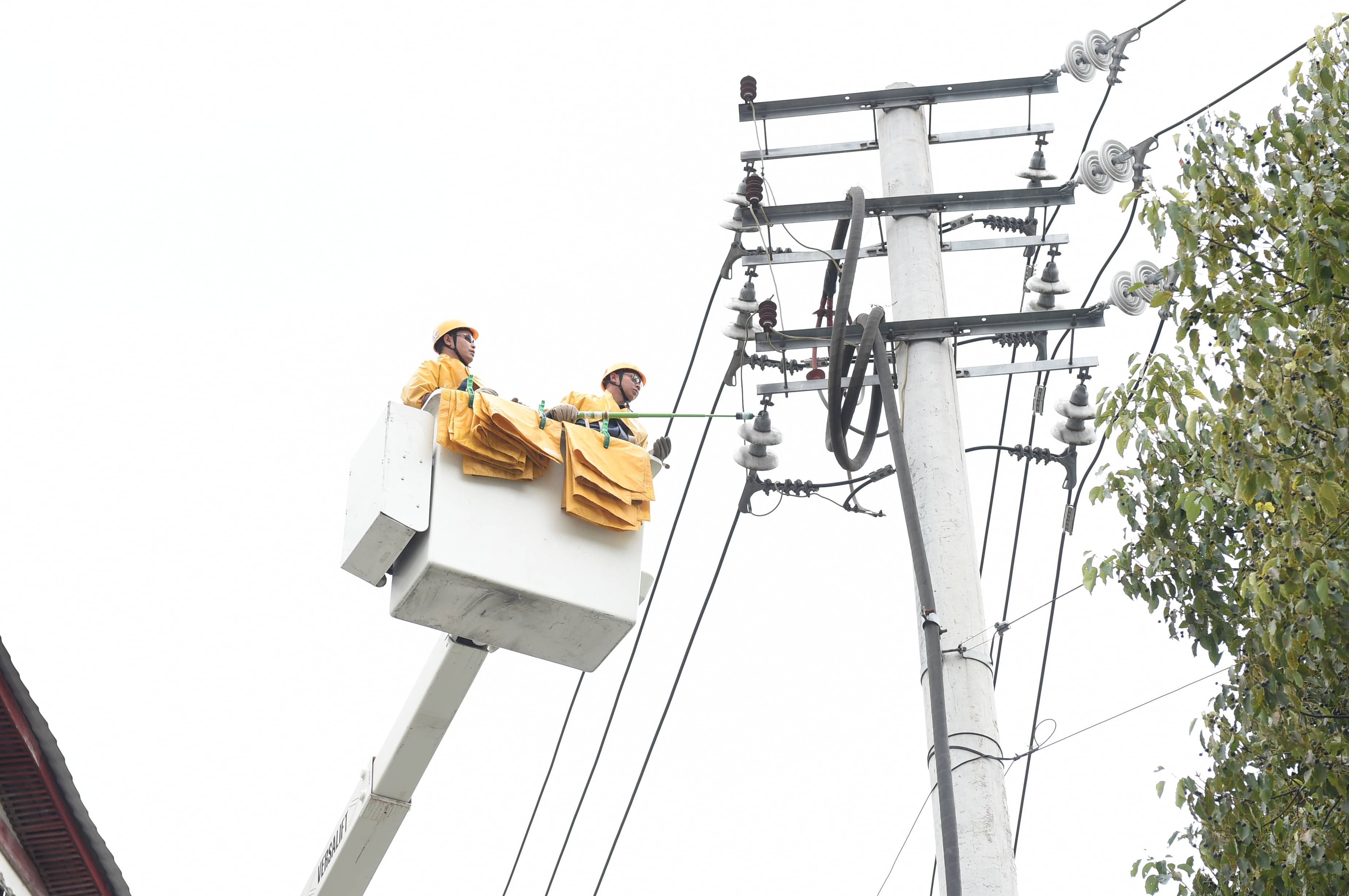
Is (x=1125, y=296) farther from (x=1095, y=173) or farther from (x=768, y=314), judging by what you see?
(x=768, y=314)

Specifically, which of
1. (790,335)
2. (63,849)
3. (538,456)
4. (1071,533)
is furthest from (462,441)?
(63,849)

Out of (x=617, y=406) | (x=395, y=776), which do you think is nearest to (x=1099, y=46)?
(x=617, y=406)

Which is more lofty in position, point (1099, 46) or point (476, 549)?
point (1099, 46)

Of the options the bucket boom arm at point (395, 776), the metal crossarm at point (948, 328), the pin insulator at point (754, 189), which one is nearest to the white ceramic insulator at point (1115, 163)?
the metal crossarm at point (948, 328)

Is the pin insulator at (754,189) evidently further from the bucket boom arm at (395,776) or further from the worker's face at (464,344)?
the bucket boom arm at (395,776)

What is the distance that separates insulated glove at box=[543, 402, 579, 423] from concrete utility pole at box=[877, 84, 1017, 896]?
1726 mm

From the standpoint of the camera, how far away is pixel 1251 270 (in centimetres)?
664

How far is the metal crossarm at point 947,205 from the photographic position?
29.7 ft

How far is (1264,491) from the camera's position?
6539 millimetres

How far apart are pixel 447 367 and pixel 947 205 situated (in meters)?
2.79

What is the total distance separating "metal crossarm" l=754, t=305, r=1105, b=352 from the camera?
8484 mm

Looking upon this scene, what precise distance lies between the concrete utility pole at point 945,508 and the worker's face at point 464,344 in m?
2.33

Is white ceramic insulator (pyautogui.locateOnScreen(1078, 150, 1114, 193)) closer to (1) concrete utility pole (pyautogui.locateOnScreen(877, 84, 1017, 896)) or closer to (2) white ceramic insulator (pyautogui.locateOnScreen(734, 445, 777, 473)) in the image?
(1) concrete utility pole (pyautogui.locateOnScreen(877, 84, 1017, 896))

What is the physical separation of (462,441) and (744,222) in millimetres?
2197
